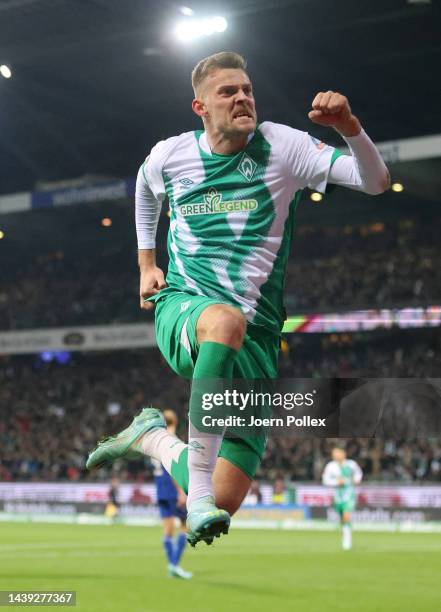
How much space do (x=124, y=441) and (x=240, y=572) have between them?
12928 mm

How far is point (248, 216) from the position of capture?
4551 millimetres

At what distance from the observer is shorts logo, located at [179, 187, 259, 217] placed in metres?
4.55

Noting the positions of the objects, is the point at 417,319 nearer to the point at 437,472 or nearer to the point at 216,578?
the point at 216,578

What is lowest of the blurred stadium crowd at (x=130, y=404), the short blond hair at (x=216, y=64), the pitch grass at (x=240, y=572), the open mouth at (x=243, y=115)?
the pitch grass at (x=240, y=572)

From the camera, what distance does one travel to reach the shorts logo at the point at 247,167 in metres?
4.57

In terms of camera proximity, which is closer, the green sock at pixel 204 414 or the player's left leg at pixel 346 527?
the green sock at pixel 204 414

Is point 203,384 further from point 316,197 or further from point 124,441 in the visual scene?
point 316,197

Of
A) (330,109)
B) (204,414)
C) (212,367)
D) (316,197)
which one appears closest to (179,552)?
(204,414)

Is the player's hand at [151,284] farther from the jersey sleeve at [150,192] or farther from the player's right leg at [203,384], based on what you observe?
the player's right leg at [203,384]

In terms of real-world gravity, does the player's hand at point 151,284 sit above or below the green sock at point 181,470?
above

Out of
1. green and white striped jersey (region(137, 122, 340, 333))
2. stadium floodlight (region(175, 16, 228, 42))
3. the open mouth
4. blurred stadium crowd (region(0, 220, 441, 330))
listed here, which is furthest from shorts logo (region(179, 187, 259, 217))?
blurred stadium crowd (region(0, 220, 441, 330))

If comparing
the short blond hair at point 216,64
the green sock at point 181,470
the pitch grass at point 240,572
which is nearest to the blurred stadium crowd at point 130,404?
the pitch grass at point 240,572

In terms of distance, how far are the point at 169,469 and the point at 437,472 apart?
881 inches

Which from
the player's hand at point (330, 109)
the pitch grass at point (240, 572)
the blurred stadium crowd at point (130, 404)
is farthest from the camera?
the blurred stadium crowd at point (130, 404)
